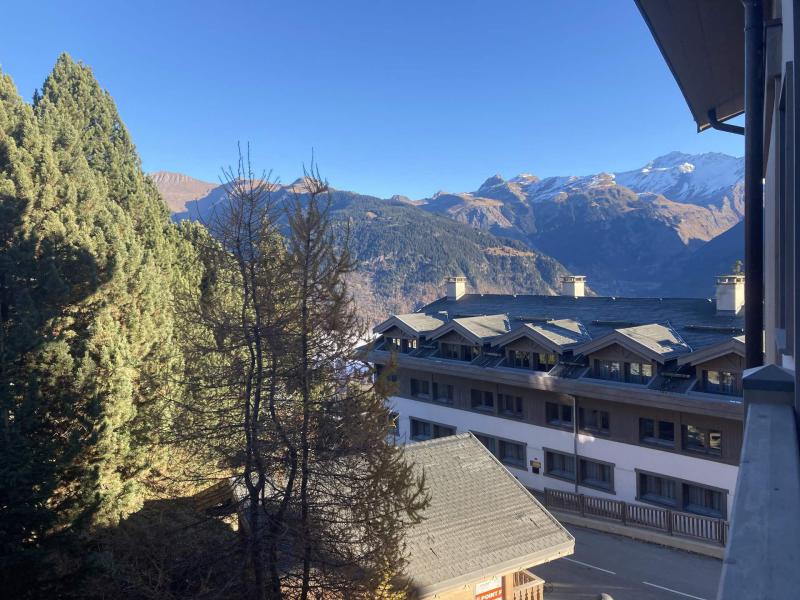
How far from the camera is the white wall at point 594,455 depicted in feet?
59.2

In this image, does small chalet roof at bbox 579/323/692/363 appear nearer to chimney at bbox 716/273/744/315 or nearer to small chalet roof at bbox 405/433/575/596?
chimney at bbox 716/273/744/315

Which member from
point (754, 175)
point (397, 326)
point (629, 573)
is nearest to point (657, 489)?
point (629, 573)

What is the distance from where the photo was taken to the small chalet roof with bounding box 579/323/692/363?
773 inches

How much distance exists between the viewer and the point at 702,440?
18.2 m

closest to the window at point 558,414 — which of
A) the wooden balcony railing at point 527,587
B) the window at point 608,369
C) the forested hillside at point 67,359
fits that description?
the window at point 608,369

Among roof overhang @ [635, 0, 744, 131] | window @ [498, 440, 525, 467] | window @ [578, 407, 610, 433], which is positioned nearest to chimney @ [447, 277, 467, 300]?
window @ [498, 440, 525, 467]

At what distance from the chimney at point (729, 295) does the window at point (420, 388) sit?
44.5 feet

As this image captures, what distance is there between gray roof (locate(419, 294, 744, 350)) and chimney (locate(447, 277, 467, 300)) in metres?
2.45

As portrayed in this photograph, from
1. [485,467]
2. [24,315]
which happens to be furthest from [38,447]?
[485,467]

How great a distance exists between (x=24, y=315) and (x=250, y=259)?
6.30 metres

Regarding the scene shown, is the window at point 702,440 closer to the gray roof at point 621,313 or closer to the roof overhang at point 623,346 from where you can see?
the roof overhang at point 623,346

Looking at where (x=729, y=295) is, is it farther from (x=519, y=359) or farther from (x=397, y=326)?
(x=397, y=326)

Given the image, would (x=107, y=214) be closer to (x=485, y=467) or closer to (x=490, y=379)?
(x=485, y=467)

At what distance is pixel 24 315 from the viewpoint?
12.3 metres
